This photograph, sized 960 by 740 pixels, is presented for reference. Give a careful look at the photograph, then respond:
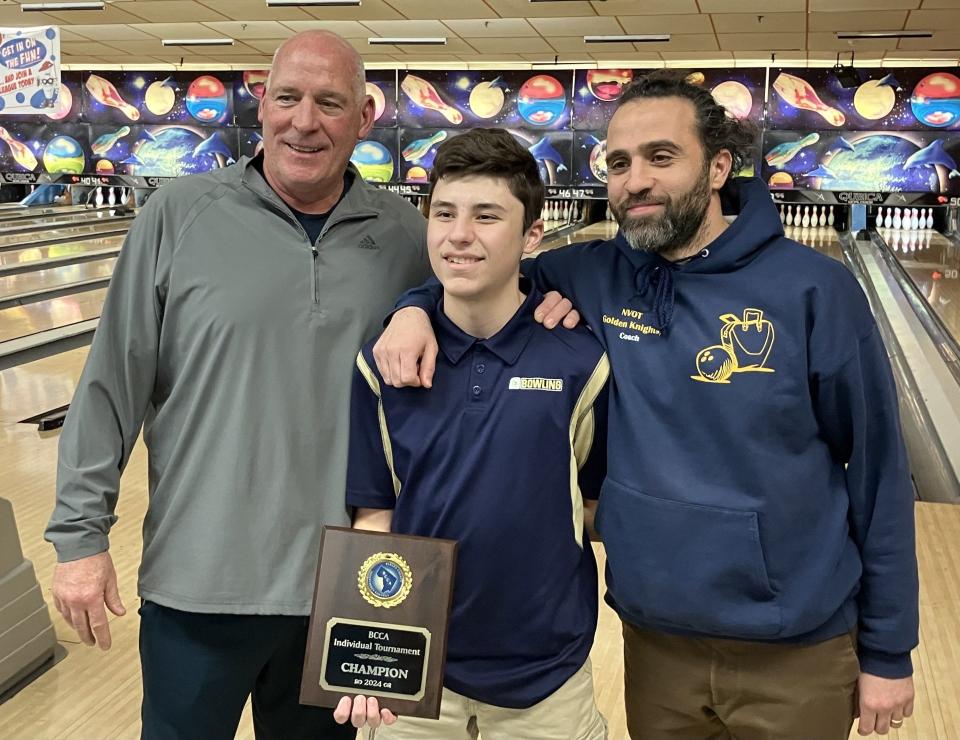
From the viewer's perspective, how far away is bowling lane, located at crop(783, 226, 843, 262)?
8204 mm

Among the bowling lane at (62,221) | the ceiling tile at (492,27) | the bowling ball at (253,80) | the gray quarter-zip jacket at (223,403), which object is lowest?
the gray quarter-zip jacket at (223,403)

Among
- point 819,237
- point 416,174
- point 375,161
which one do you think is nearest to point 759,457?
point 819,237

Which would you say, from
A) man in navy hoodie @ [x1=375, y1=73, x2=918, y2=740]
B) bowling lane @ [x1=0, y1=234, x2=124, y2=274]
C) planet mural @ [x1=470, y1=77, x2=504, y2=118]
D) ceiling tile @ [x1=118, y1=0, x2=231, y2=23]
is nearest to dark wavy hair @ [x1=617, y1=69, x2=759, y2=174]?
man in navy hoodie @ [x1=375, y1=73, x2=918, y2=740]

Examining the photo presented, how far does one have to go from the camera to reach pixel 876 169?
9000 millimetres

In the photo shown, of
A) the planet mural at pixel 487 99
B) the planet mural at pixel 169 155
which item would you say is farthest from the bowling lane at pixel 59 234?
the planet mural at pixel 487 99

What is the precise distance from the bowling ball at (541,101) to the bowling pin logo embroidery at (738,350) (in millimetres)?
8770

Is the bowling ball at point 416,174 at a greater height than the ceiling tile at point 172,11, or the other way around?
the ceiling tile at point 172,11

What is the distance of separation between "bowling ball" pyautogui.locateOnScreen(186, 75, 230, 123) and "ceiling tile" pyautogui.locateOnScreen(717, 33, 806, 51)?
5521mm

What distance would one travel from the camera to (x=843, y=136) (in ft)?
29.5

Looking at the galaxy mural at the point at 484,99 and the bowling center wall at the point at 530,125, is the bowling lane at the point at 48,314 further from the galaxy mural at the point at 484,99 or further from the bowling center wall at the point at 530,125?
the galaxy mural at the point at 484,99

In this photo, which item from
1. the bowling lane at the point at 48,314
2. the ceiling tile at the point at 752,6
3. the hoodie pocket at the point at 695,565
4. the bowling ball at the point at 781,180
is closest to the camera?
the hoodie pocket at the point at 695,565

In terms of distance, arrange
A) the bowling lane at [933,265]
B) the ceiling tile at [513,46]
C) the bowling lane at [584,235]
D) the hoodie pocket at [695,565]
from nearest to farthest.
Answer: the hoodie pocket at [695,565] < the bowling lane at [933,265] < the ceiling tile at [513,46] < the bowling lane at [584,235]

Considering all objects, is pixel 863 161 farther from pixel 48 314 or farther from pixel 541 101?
pixel 48 314

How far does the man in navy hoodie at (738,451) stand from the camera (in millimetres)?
1240
